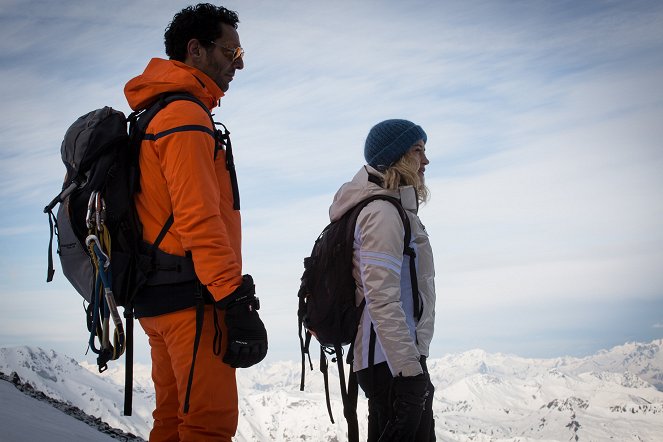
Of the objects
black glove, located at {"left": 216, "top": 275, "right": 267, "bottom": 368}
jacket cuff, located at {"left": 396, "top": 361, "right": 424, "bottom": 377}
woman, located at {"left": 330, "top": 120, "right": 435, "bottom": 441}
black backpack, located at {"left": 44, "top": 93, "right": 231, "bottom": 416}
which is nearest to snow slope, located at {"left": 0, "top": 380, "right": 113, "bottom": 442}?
black backpack, located at {"left": 44, "top": 93, "right": 231, "bottom": 416}

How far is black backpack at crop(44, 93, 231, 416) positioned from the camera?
400cm

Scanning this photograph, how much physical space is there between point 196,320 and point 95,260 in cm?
79

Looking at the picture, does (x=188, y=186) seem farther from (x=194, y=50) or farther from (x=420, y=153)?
(x=420, y=153)

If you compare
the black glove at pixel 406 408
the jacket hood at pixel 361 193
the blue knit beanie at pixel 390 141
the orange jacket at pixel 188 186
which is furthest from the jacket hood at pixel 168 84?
the black glove at pixel 406 408

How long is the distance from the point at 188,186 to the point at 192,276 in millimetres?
568

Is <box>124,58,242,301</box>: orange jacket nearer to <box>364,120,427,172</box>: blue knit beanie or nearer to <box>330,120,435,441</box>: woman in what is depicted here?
<box>330,120,435,441</box>: woman

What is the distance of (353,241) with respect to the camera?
16.5 ft

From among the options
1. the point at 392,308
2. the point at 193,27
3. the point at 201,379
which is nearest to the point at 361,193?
the point at 392,308

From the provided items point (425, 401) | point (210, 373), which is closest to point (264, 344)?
point (210, 373)

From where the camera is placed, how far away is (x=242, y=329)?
3.78m

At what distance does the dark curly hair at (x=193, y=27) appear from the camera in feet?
15.2

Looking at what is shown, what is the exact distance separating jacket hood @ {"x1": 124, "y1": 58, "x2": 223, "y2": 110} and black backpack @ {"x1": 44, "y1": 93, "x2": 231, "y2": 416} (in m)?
0.08

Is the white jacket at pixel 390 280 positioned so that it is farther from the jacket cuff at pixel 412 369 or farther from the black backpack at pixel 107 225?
the black backpack at pixel 107 225

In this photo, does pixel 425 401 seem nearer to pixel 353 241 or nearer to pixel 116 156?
pixel 353 241
